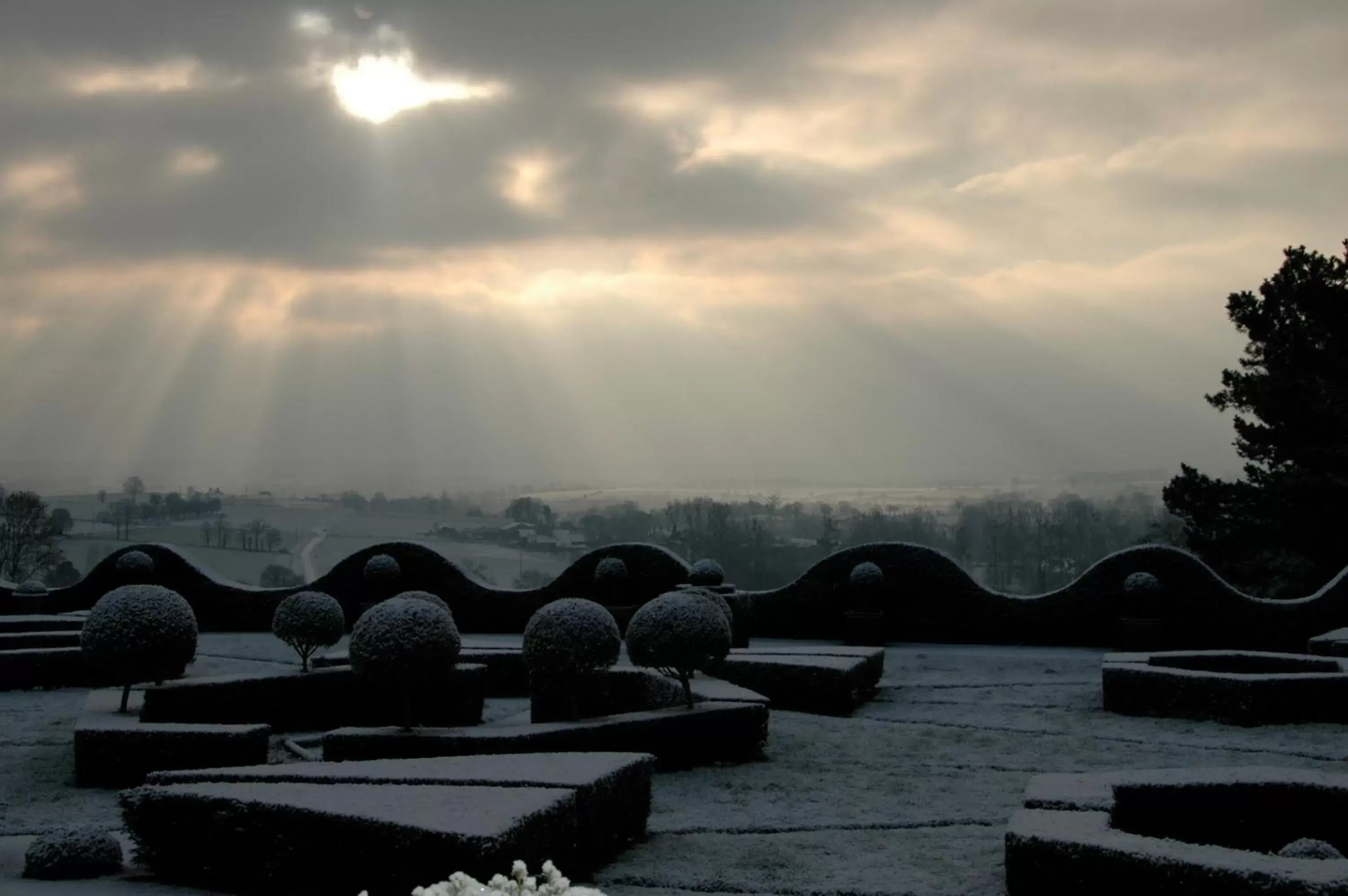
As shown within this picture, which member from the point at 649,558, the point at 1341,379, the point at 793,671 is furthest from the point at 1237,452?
the point at 793,671

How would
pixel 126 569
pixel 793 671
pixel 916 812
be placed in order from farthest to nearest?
pixel 126 569, pixel 793 671, pixel 916 812

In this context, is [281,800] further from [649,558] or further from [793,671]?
[649,558]

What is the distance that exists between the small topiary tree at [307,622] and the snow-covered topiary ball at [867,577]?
1017cm

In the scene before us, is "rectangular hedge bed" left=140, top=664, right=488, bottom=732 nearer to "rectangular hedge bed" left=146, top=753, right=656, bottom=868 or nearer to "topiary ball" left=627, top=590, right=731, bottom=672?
"topiary ball" left=627, top=590, right=731, bottom=672

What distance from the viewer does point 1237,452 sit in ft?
102

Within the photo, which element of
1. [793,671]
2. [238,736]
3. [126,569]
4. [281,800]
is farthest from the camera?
[126,569]

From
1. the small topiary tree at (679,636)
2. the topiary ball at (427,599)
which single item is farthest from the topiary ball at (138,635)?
the small topiary tree at (679,636)

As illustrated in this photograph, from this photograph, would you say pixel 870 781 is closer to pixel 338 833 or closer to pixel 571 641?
pixel 571 641

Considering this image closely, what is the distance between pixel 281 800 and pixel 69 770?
6.22 metres

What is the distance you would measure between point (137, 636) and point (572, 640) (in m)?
5.07

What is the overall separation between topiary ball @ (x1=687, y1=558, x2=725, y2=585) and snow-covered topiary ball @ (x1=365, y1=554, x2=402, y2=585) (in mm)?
6824

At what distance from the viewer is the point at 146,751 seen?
12242 mm

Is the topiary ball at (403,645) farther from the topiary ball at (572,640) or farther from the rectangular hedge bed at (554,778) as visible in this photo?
the rectangular hedge bed at (554,778)

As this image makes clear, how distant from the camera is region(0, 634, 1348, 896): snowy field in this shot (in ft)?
27.7
